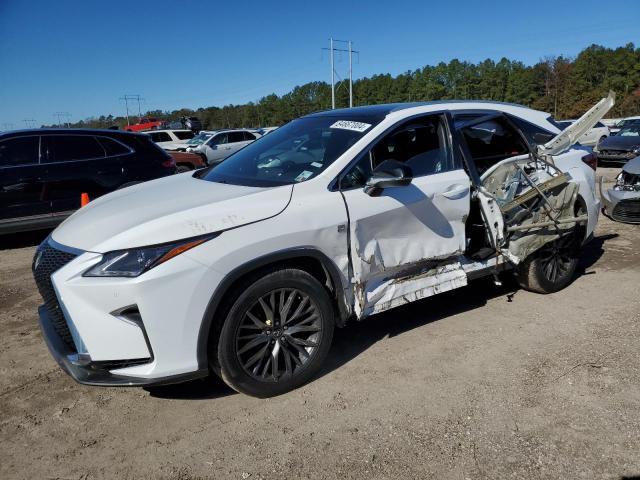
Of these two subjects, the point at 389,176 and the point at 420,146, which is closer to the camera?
the point at 389,176

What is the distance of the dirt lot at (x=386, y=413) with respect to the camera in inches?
102

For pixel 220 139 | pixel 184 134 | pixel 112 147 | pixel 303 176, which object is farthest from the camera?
pixel 184 134

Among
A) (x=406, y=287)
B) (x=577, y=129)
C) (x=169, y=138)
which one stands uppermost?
(x=169, y=138)

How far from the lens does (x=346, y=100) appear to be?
97438 millimetres

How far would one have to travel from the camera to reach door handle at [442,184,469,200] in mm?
3818

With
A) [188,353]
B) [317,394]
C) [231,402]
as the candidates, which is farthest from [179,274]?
[317,394]

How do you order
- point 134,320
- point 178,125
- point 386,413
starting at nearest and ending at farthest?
1. point 134,320
2. point 386,413
3. point 178,125

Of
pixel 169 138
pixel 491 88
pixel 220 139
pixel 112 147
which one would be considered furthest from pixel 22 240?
pixel 491 88

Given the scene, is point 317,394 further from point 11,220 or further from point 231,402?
point 11,220

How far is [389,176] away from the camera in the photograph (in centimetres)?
327

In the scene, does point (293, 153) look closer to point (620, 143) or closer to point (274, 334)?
point (274, 334)

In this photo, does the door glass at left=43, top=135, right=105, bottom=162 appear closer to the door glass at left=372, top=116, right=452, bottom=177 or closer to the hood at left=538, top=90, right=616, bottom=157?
the door glass at left=372, top=116, right=452, bottom=177

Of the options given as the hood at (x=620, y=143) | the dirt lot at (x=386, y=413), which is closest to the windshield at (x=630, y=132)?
the hood at (x=620, y=143)

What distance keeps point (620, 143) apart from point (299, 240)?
608 inches
